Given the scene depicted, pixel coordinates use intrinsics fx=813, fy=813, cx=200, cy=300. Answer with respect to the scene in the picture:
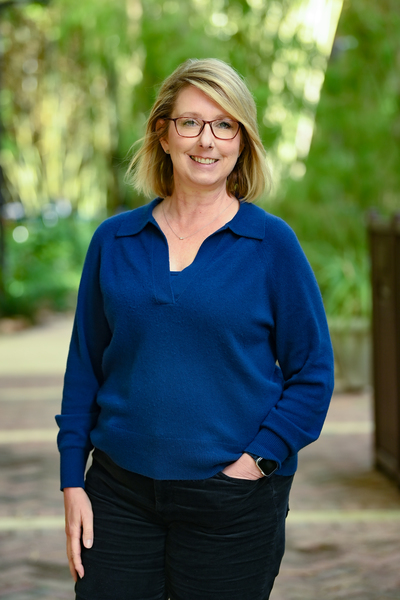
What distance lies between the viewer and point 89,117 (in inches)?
782

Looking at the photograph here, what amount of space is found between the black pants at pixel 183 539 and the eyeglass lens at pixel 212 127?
80 centimetres

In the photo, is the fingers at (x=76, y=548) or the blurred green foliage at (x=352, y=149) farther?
the blurred green foliage at (x=352, y=149)

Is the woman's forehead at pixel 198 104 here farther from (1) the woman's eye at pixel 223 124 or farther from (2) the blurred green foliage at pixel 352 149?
(2) the blurred green foliage at pixel 352 149

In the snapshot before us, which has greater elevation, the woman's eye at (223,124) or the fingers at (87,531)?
the woman's eye at (223,124)

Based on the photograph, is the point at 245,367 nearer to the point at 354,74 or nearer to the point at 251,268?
the point at 251,268

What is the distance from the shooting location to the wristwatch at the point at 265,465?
1.85 metres

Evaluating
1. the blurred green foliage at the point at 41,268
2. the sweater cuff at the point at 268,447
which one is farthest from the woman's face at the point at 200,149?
the blurred green foliage at the point at 41,268

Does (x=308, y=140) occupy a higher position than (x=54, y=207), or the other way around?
(x=308, y=140)

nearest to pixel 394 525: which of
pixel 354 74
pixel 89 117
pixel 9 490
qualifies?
pixel 9 490

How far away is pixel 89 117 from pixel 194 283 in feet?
61.4

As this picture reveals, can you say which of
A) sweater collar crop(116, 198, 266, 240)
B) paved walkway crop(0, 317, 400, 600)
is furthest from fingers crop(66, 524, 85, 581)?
paved walkway crop(0, 317, 400, 600)

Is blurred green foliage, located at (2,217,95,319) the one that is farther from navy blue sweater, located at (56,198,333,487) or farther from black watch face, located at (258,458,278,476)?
black watch face, located at (258,458,278,476)

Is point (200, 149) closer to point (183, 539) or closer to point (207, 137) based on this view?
point (207, 137)

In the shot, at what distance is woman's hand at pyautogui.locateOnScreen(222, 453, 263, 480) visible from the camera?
6.09 feet
